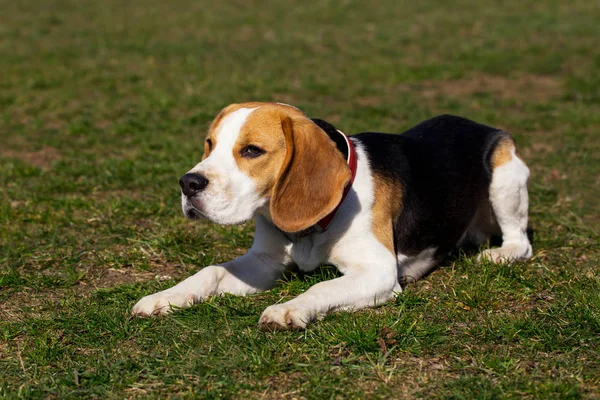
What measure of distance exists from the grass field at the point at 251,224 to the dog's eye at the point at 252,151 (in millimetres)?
969

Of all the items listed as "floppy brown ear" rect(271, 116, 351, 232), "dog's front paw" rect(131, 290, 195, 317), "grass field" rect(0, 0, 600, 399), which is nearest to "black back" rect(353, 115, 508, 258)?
"grass field" rect(0, 0, 600, 399)

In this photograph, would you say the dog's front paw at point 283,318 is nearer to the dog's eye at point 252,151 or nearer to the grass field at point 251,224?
the grass field at point 251,224

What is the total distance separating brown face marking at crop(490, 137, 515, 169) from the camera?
6.23 m

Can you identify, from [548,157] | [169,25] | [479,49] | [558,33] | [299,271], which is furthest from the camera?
[169,25]

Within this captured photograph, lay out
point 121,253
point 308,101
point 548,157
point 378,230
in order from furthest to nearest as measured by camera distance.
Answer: point 308,101, point 548,157, point 121,253, point 378,230

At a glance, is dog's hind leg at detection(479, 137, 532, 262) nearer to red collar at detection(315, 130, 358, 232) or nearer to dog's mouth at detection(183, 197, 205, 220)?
red collar at detection(315, 130, 358, 232)

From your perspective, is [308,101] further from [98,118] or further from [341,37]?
[341,37]

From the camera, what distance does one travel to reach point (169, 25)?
18078 millimetres

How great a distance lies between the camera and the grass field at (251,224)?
4156 millimetres

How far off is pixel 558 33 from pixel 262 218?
12580 mm

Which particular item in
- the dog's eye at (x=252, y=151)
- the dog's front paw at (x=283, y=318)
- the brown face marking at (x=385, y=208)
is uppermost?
the dog's eye at (x=252, y=151)

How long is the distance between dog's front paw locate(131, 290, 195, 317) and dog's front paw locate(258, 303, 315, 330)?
655 mm

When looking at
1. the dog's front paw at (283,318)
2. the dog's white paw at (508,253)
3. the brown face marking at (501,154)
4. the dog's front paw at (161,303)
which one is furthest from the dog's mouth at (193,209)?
the brown face marking at (501,154)

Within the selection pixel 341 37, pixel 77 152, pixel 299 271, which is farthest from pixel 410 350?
pixel 341 37
